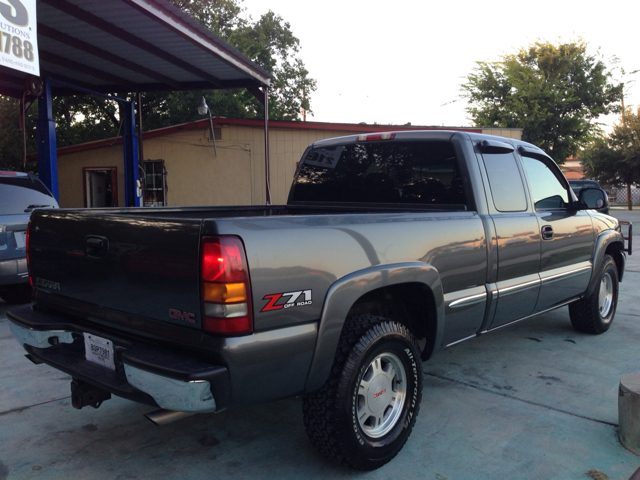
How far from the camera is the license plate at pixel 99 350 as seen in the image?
2.60 meters

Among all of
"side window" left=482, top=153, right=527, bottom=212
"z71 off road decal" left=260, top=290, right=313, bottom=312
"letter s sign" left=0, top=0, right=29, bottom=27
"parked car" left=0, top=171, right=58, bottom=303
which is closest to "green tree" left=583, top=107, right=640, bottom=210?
"side window" left=482, top=153, right=527, bottom=212

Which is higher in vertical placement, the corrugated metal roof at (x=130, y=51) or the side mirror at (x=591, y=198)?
the corrugated metal roof at (x=130, y=51)

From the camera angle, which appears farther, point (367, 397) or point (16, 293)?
point (16, 293)

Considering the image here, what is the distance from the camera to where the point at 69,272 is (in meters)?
2.94

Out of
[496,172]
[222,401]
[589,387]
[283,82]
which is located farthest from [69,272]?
[283,82]

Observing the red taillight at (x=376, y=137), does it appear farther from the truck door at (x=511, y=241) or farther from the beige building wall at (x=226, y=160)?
the beige building wall at (x=226, y=160)

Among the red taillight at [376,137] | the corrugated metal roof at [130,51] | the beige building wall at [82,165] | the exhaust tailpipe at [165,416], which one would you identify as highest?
the corrugated metal roof at [130,51]

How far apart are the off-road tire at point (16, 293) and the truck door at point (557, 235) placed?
5827 mm

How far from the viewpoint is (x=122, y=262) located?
2.61 meters

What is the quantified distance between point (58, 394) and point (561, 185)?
4.52m

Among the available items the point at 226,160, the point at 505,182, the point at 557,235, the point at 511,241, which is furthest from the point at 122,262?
the point at 226,160

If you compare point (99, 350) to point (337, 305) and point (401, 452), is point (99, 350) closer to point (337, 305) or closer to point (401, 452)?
point (337, 305)

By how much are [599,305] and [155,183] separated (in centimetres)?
1247

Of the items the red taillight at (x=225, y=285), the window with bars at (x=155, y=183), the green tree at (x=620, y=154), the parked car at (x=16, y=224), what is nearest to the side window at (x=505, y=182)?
Answer: the red taillight at (x=225, y=285)
